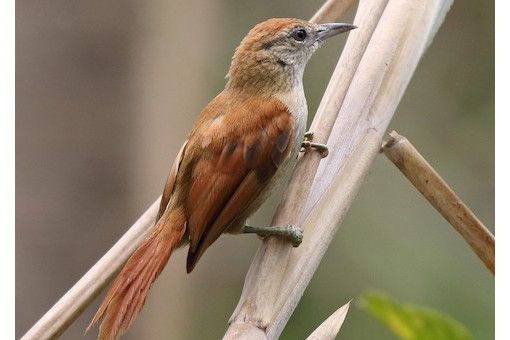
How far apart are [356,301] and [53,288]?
122 centimetres

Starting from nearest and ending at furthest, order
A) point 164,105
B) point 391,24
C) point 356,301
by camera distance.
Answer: point 391,24 → point 356,301 → point 164,105

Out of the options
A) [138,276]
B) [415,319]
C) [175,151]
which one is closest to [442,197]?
[138,276]

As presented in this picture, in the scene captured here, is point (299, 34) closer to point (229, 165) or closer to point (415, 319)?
point (229, 165)

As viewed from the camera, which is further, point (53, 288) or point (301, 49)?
point (53, 288)

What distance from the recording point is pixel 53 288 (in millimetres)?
3170

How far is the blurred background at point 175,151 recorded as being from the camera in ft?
9.89

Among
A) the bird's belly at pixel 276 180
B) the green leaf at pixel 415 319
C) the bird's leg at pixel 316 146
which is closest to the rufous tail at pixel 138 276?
the bird's belly at pixel 276 180

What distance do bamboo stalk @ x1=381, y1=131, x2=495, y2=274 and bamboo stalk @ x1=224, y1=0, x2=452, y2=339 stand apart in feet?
0.22

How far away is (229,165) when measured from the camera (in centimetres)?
180

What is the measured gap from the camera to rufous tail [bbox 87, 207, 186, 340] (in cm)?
154

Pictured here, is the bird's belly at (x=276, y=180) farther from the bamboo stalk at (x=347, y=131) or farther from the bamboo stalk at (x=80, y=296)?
the bamboo stalk at (x=80, y=296)

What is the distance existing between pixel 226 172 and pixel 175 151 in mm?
2173
